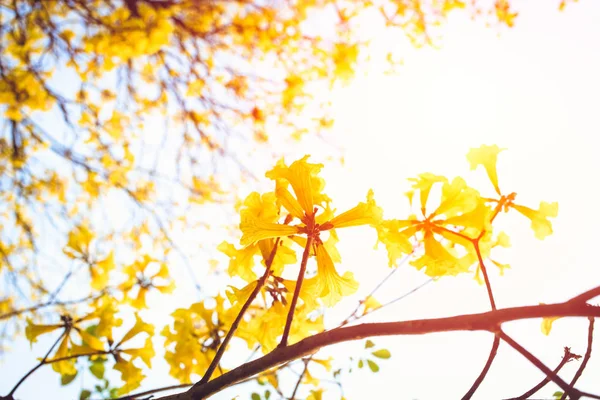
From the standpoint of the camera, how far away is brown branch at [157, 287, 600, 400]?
0.68 meters

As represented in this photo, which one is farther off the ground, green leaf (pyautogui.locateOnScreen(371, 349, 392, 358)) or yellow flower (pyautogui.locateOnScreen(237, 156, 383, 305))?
yellow flower (pyautogui.locateOnScreen(237, 156, 383, 305))

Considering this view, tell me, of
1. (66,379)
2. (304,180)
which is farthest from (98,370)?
(304,180)

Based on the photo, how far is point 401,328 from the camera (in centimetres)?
77

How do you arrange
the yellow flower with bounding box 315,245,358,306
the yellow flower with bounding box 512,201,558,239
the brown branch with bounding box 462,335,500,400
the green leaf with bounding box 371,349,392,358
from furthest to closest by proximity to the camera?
1. the green leaf with bounding box 371,349,392,358
2. the yellow flower with bounding box 512,201,558,239
3. the yellow flower with bounding box 315,245,358,306
4. the brown branch with bounding box 462,335,500,400

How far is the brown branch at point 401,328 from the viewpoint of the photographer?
676 millimetres

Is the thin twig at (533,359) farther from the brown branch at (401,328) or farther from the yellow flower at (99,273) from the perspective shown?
the yellow flower at (99,273)

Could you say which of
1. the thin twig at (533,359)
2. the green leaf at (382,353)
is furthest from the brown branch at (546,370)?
the green leaf at (382,353)

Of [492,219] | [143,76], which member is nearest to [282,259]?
[492,219]

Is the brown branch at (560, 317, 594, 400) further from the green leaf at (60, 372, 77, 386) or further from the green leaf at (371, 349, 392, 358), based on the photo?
the green leaf at (60, 372, 77, 386)

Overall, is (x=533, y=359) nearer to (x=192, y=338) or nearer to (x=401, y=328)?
(x=401, y=328)

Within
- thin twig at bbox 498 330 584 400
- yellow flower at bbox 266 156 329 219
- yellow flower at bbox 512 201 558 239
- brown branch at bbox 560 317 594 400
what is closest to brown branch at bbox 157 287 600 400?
thin twig at bbox 498 330 584 400

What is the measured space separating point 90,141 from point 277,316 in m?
4.86

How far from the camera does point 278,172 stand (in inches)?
48.7

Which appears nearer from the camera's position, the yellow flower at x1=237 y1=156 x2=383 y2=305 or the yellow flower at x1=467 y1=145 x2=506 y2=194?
the yellow flower at x1=237 y1=156 x2=383 y2=305
